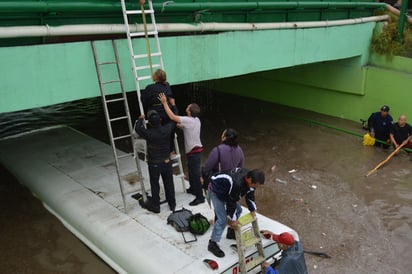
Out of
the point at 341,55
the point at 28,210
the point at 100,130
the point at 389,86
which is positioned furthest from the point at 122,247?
the point at 389,86

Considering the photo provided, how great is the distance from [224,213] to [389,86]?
858cm

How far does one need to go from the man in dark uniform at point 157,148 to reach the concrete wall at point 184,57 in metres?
1.36

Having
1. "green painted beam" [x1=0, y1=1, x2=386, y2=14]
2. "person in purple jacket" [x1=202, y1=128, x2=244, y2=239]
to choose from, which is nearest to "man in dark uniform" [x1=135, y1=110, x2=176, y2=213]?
"person in purple jacket" [x1=202, y1=128, x2=244, y2=239]

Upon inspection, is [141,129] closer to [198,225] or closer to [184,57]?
[198,225]

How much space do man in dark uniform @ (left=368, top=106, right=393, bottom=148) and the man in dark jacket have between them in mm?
6704

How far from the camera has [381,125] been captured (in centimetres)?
1033

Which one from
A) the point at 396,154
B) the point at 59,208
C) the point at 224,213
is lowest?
the point at 396,154

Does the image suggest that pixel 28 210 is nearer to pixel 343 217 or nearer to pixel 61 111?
pixel 343 217

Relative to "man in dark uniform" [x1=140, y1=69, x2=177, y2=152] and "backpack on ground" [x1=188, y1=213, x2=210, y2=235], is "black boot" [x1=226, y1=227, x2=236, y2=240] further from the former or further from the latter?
"man in dark uniform" [x1=140, y1=69, x2=177, y2=152]

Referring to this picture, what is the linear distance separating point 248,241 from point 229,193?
2.56 feet

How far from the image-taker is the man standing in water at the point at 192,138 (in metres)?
6.01

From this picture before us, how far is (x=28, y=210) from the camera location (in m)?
7.73

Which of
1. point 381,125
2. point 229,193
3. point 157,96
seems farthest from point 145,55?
point 381,125

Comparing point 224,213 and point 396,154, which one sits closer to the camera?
point 224,213
